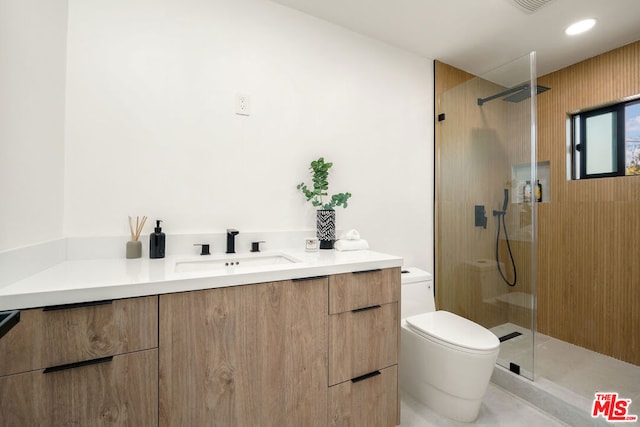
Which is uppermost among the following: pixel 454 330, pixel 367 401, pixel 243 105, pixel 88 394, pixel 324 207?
pixel 243 105

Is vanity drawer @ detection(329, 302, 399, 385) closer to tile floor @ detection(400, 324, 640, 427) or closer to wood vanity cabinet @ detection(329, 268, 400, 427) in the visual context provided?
wood vanity cabinet @ detection(329, 268, 400, 427)

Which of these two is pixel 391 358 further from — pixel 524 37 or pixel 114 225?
pixel 524 37

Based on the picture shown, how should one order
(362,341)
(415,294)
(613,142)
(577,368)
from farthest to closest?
1. (613,142)
2. (577,368)
3. (415,294)
4. (362,341)

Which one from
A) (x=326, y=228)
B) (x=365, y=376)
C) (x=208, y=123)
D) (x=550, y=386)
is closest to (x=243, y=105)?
(x=208, y=123)

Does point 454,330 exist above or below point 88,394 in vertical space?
below

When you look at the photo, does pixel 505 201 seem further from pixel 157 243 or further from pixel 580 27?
pixel 157 243

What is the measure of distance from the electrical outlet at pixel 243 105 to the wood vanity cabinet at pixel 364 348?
1.07 m

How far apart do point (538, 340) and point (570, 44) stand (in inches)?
93.9

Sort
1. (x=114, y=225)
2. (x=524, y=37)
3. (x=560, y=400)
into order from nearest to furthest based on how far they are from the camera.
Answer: (x=114, y=225), (x=560, y=400), (x=524, y=37)

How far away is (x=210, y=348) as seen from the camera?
0.99 meters

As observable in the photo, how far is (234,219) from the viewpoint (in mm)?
1629

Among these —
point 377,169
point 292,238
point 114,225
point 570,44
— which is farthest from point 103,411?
point 570,44

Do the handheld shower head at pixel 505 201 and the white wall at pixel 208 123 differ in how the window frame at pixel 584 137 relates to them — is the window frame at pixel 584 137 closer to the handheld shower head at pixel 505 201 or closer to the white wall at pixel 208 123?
the handheld shower head at pixel 505 201

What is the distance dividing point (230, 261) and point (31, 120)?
93 cm
